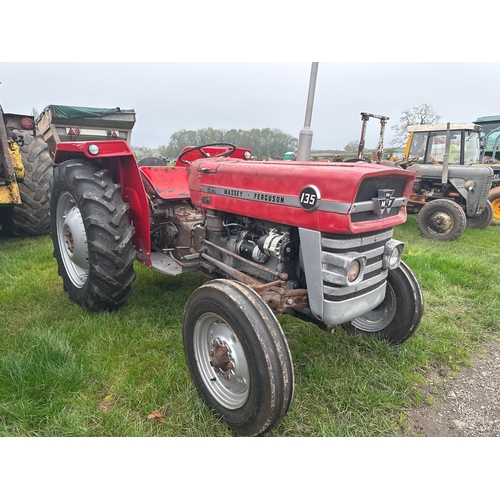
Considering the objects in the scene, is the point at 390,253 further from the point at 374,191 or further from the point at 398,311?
the point at 398,311

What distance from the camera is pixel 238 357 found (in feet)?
6.20

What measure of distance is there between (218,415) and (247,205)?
1208 mm

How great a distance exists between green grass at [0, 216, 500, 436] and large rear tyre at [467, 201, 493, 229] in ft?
16.8

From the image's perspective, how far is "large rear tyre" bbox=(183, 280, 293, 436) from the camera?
65.0 inches

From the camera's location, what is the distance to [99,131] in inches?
350

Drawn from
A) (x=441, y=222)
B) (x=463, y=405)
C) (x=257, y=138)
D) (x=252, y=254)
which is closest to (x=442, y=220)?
(x=441, y=222)

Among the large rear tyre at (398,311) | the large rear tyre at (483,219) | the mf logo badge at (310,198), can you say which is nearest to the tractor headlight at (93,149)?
the mf logo badge at (310,198)

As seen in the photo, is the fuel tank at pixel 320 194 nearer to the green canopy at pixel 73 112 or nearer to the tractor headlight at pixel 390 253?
Answer: the tractor headlight at pixel 390 253

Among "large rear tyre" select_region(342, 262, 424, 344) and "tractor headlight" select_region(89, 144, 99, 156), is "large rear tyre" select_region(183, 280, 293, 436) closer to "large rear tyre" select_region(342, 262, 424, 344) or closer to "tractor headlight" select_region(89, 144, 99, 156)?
"large rear tyre" select_region(342, 262, 424, 344)

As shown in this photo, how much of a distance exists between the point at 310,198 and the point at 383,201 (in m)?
0.40

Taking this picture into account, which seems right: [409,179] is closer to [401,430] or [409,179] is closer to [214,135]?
[401,430]

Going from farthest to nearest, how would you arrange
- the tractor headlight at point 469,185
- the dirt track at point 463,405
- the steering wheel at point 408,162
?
the steering wheel at point 408,162 < the tractor headlight at point 469,185 < the dirt track at point 463,405

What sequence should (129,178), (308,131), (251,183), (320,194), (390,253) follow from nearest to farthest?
(320,194)
(390,253)
(251,183)
(129,178)
(308,131)

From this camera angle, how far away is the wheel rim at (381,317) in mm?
2607
